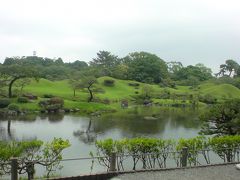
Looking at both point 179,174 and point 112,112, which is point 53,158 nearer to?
point 179,174

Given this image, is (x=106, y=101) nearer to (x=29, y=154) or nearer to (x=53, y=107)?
(x=53, y=107)

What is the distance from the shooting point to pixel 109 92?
81562mm

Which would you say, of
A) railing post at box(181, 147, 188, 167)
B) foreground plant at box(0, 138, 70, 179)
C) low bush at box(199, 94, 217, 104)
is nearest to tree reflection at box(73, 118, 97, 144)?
foreground plant at box(0, 138, 70, 179)

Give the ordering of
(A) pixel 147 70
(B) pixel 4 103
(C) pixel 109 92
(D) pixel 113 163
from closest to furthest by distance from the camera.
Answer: (D) pixel 113 163 → (B) pixel 4 103 → (C) pixel 109 92 → (A) pixel 147 70

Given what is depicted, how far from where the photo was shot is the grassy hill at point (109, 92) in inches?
2413

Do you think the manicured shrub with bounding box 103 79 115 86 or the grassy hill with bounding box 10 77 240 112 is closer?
the grassy hill with bounding box 10 77 240 112

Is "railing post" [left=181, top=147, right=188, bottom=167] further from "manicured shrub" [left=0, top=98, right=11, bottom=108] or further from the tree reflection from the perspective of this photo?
"manicured shrub" [left=0, top=98, right=11, bottom=108]

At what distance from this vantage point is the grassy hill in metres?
61.3

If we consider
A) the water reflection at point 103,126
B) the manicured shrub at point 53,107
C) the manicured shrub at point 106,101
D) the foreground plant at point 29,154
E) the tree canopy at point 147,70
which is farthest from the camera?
the tree canopy at point 147,70

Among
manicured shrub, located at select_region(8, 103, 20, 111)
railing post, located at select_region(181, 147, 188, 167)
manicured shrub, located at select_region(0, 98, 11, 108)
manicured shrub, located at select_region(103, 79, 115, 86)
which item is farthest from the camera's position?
manicured shrub, located at select_region(103, 79, 115, 86)

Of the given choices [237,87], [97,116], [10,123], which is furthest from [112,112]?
[237,87]

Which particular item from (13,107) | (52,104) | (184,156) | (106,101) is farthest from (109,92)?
(184,156)

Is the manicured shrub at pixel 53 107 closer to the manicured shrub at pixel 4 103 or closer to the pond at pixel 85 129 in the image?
the pond at pixel 85 129

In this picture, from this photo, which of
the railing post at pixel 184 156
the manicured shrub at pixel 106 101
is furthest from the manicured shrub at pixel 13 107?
the railing post at pixel 184 156
